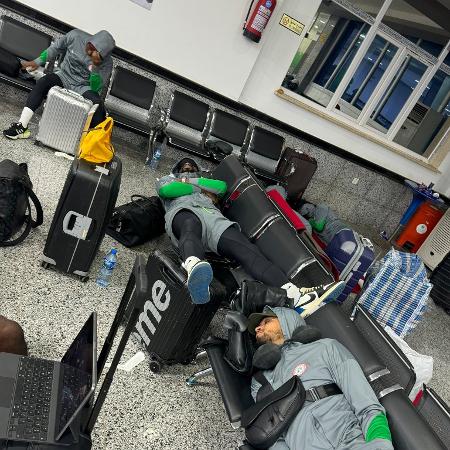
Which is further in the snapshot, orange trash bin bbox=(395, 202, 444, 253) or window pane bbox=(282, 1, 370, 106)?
orange trash bin bbox=(395, 202, 444, 253)

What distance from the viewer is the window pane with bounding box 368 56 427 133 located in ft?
22.4

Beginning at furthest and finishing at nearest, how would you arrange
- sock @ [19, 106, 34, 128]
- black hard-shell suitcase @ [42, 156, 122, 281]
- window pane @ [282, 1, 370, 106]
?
window pane @ [282, 1, 370, 106]
sock @ [19, 106, 34, 128]
black hard-shell suitcase @ [42, 156, 122, 281]

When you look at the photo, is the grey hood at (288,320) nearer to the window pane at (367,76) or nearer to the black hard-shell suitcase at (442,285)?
the black hard-shell suitcase at (442,285)

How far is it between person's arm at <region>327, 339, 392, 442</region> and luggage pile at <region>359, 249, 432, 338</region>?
1.72m

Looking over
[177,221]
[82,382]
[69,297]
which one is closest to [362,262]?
[177,221]

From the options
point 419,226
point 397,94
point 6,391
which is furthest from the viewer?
point 397,94

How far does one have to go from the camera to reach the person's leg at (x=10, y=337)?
1771mm

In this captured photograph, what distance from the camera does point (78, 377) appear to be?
4.81 feet

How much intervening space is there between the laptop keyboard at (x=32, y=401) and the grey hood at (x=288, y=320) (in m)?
1.15

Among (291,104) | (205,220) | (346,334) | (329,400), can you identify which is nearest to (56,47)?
(205,220)

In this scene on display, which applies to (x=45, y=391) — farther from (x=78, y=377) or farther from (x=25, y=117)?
(x=25, y=117)

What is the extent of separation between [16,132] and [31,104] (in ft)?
1.21

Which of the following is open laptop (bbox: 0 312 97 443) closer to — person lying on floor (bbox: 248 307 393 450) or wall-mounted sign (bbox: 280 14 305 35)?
person lying on floor (bbox: 248 307 393 450)

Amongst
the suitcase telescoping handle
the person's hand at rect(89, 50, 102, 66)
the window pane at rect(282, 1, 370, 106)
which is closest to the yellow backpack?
the suitcase telescoping handle
